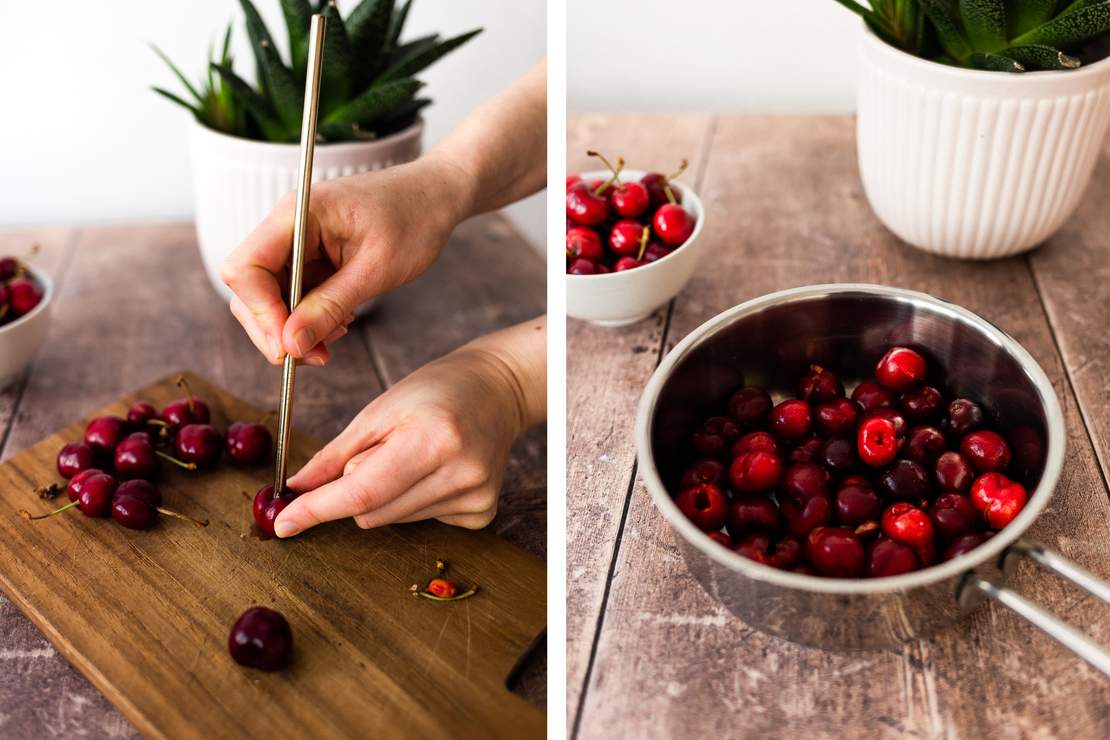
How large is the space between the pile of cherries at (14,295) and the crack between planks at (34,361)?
0.21 feet

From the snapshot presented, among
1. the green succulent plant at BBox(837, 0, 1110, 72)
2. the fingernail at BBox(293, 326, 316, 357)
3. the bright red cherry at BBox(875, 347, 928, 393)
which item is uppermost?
the green succulent plant at BBox(837, 0, 1110, 72)

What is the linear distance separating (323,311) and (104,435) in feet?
0.77

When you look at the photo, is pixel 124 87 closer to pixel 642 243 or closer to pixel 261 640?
pixel 642 243

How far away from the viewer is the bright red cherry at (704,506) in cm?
65

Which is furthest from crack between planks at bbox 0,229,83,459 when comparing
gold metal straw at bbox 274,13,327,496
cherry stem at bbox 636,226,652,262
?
cherry stem at bbox 636,226,652,262

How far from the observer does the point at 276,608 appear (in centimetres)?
68

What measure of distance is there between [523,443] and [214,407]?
0.27 metres

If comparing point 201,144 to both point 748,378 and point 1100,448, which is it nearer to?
point 748,378

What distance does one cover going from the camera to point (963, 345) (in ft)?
2.37

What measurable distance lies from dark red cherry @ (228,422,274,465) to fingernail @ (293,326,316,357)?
0.42ft

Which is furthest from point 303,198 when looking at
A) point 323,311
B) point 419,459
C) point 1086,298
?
point 1086,298

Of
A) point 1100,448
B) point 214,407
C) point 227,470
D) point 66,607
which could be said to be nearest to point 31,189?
point 214,407

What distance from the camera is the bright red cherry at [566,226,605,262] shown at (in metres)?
0.87

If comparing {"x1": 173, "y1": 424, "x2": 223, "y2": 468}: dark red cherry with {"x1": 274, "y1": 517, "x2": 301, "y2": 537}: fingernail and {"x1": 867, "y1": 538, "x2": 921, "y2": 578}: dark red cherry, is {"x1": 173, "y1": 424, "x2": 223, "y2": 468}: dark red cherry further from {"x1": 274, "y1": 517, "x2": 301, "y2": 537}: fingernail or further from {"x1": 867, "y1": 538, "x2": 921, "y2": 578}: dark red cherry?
{"x1": 867, "y1": 538, "x2": 921, "y2": 578}: dark red cherry
